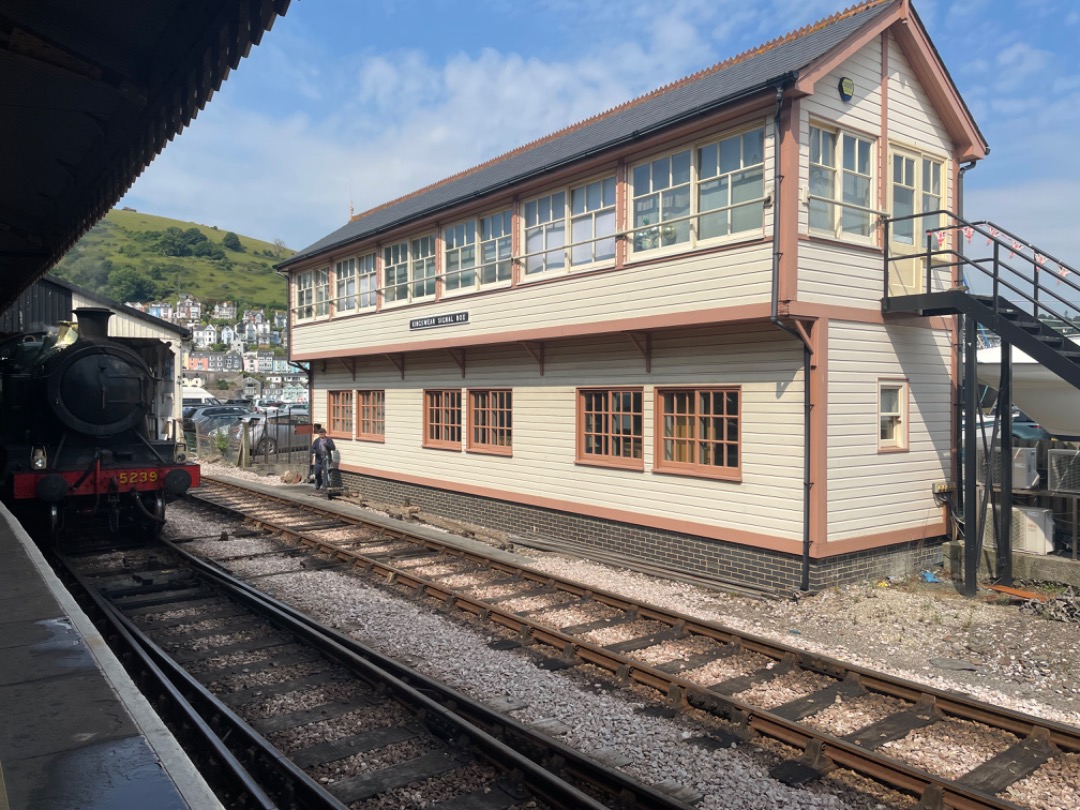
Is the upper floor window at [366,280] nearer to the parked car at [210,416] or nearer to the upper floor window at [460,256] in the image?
the upper floor window at [460,256]

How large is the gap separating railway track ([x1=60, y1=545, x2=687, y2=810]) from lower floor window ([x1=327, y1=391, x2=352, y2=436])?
11.3 m

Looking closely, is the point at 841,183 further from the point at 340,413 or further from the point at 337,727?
the point at 340,413

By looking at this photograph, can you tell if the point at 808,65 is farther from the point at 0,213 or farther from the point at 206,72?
the point at 0,213

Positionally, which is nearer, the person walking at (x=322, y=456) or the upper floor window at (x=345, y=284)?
the upper floor window at (x=345, y=284)

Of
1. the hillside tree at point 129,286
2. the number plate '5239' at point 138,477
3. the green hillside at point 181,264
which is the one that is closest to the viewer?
the number plate '5239' at point 138,477

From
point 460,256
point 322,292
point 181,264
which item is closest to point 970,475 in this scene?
point 460,256

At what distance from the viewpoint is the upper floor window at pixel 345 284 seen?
18.2m

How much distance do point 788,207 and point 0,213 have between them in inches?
354

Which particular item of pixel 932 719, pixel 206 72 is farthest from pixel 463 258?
pixel 932 719

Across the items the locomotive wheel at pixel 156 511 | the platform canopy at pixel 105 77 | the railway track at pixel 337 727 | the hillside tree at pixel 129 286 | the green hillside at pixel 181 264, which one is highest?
the green hillside at pixel 181 264

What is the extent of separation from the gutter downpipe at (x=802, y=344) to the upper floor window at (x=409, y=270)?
7805mm

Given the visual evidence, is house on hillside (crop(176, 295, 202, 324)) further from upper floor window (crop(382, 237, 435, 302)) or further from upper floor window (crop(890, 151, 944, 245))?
upper floor window (crop(890, 151, 944, 245))

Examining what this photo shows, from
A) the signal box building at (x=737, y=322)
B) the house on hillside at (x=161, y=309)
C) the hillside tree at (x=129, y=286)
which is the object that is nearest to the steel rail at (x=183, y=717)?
the signal box building at (x=737, y=322)

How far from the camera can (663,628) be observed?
7777mm
